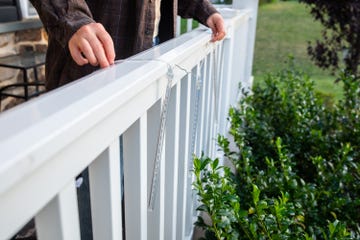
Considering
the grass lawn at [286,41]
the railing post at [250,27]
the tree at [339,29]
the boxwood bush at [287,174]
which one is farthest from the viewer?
the grass lawn at [286,41]

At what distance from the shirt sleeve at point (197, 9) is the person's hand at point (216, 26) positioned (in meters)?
0.05

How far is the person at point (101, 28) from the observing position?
82 cm

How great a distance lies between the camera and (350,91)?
9.20 feet

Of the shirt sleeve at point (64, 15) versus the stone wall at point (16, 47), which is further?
the stone wall at point (16, 47)

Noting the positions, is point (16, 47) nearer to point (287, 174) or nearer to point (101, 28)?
point (287, 174)

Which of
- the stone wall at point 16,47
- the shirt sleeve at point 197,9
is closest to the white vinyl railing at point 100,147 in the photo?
the shirt sleeve at point 197,9

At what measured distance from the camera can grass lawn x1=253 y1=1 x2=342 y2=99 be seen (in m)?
7.32

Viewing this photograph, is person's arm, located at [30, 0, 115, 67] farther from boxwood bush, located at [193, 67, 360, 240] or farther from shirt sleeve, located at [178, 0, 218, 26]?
shirt sleeve, located at [178, 0, 218, 26]

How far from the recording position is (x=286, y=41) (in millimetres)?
9969

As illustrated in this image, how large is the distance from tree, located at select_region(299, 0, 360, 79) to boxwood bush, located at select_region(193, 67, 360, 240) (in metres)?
1.69

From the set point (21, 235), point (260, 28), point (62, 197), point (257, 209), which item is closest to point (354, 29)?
point (257, 209)

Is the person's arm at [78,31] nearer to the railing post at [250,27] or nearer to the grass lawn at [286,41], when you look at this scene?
the railing post at [250,27]

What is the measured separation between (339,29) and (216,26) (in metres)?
3.72

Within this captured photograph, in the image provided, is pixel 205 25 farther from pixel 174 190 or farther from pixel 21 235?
pixel 21 235
